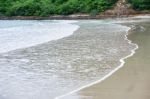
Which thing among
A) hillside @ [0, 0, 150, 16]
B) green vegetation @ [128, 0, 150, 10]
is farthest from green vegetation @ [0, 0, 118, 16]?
green vegetation @ [128, 0, 150, 10]

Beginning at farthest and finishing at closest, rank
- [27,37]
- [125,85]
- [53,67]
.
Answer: [27,37] < [53,67] < [125,85]

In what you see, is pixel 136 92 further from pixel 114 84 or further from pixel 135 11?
pixel 135 11

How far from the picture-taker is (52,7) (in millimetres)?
59969

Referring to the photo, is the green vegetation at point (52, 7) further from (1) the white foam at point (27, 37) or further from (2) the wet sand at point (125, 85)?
(2) the wet sand at point (125, 85)

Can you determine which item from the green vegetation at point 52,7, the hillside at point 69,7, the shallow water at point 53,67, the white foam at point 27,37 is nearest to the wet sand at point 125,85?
the shallow water at point 53,67

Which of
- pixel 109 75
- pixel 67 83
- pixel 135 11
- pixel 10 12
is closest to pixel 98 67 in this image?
pixel 109 75

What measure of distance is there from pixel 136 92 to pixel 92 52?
7599mm

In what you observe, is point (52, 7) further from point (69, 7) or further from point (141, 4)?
point (141, 4)

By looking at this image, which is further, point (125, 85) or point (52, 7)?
point (52, 7)

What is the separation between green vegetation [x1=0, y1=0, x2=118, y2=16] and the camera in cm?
5769

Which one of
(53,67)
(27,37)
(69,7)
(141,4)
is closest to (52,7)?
(69,7)

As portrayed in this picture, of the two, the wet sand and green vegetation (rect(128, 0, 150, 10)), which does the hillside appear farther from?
the wet sand

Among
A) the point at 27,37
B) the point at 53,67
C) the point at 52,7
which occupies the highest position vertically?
the point at 53,67

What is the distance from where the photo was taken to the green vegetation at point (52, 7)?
189 ft
